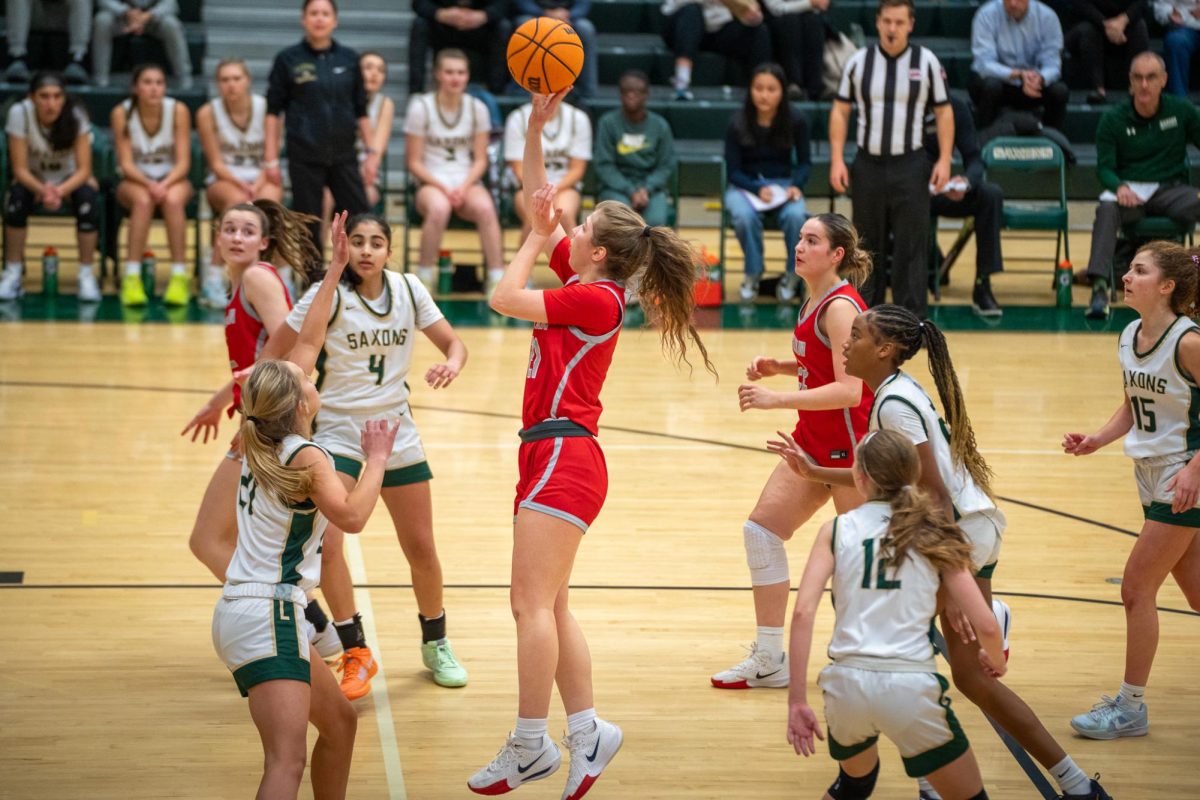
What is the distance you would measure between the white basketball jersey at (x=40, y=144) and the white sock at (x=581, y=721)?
888 centimetres

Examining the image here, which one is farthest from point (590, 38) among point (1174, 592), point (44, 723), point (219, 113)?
point (44, 723)

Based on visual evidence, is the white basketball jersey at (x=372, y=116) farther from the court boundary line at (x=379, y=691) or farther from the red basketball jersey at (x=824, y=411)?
the red basketball jersey at (x=824, y=411)

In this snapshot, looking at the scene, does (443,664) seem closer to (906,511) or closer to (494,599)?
(494,599)

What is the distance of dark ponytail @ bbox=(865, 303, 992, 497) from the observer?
3930 millimetres

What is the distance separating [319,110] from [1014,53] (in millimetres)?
5919

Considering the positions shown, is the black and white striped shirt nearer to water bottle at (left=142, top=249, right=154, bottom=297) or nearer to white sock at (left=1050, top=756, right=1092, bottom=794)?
water bottle at (left=142, top=249, right=154, bottom=297)

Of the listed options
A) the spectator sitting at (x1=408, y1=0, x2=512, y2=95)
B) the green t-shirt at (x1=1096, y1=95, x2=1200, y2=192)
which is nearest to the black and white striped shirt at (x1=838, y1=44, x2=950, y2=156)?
the green t-shirt at (x1=1096, y1=95, x2=1200, y2=192)

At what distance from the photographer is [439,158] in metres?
11.9

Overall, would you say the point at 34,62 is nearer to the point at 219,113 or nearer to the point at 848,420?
the point at 219,113

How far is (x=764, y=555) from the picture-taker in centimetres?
479

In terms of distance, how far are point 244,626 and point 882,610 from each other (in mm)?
1522

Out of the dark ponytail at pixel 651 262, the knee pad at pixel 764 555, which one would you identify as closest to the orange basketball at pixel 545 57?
the dark ponytail at pixel 651 262

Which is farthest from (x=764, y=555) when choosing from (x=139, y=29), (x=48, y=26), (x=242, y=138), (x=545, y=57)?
(x=48, y=26)

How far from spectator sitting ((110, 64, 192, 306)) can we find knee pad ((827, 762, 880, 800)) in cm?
878
